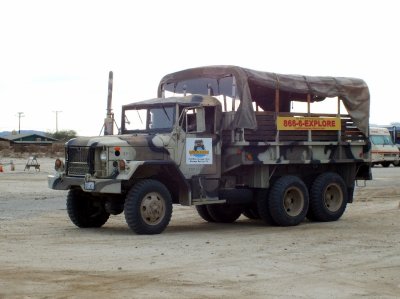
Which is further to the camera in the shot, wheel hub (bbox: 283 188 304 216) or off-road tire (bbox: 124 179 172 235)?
wheel hub (bbox: 283 188 304 216)

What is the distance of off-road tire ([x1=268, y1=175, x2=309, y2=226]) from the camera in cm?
1468

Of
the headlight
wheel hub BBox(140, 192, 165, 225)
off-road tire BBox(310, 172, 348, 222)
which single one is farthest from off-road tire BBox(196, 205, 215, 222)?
the headlight

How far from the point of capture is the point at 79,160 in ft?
44.3

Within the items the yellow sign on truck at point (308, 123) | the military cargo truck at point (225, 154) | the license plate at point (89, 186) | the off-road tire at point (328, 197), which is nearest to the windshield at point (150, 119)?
the military cargo truck at point (225, 154)

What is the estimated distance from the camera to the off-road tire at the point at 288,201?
14680 millimetres

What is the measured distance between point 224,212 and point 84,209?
129 inches

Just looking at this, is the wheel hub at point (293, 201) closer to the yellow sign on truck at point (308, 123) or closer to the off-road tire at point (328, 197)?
the off-road tire at point (328, 197)

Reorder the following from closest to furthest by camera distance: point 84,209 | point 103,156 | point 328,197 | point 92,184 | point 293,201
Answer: point 92,184 < point 103,156 < point 84,209 < point 293,201 < point 328,197

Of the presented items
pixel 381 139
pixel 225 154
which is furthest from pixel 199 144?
pixel 381 139

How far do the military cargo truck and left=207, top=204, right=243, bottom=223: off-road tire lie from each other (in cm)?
3

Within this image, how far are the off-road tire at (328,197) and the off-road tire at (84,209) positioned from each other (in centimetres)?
448

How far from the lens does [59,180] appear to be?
13758mm

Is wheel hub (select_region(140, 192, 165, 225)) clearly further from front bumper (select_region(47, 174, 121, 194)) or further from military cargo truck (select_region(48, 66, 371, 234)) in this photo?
front bumper (select_region(47, 174, 121, 194))

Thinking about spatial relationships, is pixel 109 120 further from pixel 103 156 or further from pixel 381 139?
pixel 381 139
